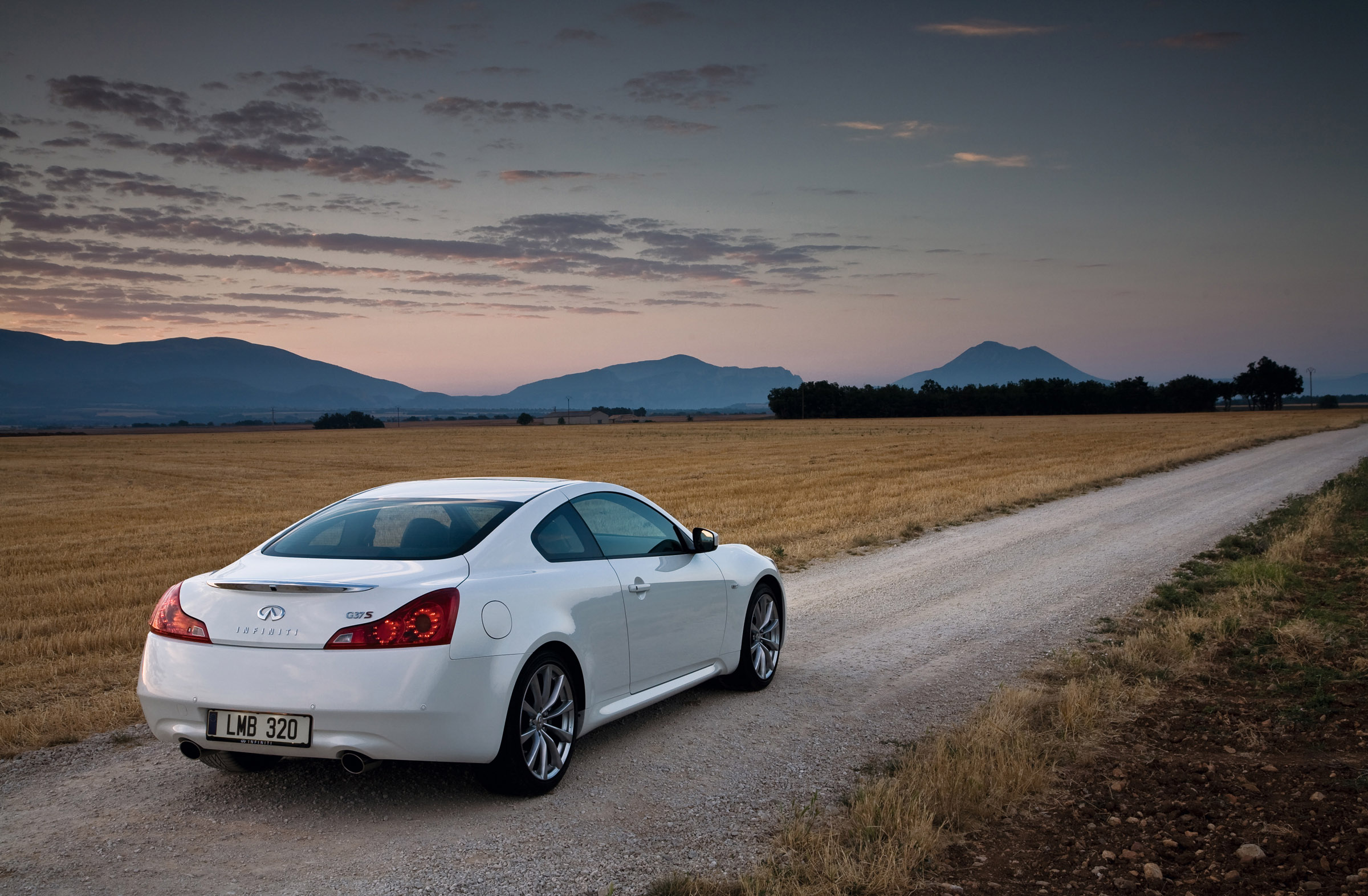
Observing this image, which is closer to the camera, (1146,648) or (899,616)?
(1146,648)

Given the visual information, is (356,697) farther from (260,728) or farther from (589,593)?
(589,593)

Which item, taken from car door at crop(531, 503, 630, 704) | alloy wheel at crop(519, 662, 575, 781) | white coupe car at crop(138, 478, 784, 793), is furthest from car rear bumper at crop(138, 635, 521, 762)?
car door at crop(531, 503, 630, 704)

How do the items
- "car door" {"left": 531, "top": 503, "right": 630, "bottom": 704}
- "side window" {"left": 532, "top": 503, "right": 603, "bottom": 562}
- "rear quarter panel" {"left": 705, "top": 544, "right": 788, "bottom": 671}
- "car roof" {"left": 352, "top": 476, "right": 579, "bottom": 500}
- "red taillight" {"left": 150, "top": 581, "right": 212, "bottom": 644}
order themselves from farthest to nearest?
"rear quarter panel" {"left": 705, "top": 544, "right": 788, "bottom": 671} → "car roof" {"left": 352, "top": 476, "right": 579, "bottom": 500} → "side window" {"left": 532, "top": 503, "right": 603, "bottom": 562} → "car door" {"left": 531, "top": 503, "right": 630, "bottom": 704} → "red taillight" {"left": 150, "top": 581, "right": 212, "bottom": 644}

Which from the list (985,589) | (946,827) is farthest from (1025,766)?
(985,589)

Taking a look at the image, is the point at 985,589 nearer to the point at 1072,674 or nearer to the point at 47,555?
the point at 1072,674

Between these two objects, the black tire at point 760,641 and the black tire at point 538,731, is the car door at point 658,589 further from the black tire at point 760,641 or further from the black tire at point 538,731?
the black tire at point 538,731

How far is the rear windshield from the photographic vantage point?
17.6ft

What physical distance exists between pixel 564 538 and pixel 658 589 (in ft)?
2.39

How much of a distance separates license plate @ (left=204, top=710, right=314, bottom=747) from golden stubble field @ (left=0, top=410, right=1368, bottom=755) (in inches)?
85.5

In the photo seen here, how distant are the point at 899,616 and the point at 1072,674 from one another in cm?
239

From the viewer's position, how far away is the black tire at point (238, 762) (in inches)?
213

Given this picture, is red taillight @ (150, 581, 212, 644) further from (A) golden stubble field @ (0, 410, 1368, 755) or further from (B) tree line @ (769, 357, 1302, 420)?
(B) tree line @ (769, 357, 1302, 420)

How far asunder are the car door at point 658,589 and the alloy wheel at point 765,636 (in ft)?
1.61

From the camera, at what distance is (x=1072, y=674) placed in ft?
24.7
